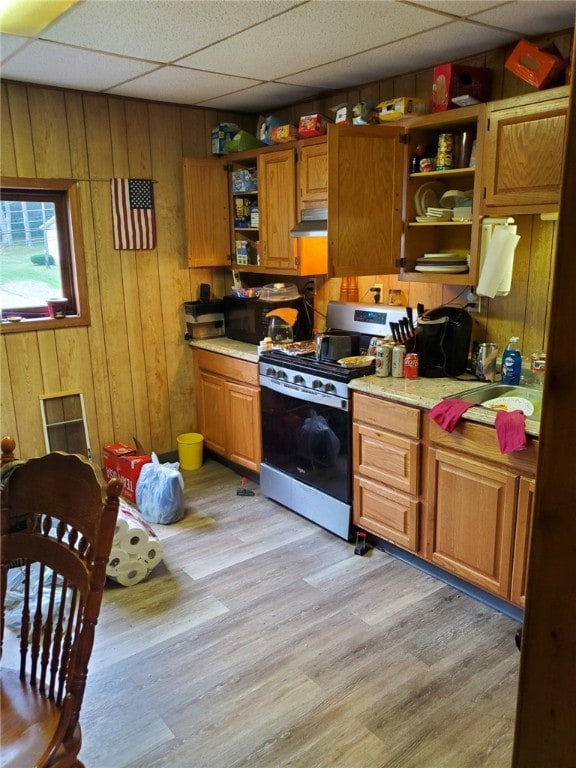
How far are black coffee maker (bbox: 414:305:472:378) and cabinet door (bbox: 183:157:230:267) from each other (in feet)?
5.94

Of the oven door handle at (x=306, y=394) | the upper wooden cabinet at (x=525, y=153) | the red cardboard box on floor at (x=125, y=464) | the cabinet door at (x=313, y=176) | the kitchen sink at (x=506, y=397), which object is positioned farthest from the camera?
the red cardboard box on floor at (x=125, y=464)

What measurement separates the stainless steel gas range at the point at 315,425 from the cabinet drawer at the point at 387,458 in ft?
0.26

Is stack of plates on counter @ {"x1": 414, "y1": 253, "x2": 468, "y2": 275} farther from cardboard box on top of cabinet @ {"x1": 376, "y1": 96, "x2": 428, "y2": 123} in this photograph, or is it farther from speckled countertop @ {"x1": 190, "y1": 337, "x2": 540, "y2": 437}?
cardboard box on top of cabinet @ {"x1": 376, "y1": 96, "x2": 428, "y2": 123}

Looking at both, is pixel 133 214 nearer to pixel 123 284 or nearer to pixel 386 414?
pixel 123 284

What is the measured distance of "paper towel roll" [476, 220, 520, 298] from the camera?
106 inches

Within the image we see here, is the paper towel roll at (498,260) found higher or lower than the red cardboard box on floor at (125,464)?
higher

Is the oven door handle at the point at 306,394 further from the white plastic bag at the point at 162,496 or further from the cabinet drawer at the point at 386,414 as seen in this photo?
Answer: the white plastic bag at the point at 162,496

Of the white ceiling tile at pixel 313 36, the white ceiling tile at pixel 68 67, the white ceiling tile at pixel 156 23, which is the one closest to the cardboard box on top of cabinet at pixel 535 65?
the white ceiling tile at pixel 313 36

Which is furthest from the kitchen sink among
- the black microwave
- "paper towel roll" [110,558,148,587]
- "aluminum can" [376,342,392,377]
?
"paper towel roll" [110,558,148,587]

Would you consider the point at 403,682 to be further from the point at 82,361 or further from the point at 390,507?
the point at 82,361

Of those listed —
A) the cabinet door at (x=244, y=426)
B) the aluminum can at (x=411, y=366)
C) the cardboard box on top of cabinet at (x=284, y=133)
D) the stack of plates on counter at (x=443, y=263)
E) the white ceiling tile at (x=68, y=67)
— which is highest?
the white ceiling tile at (x=68, y=67)

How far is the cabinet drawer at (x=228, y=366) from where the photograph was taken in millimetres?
3822

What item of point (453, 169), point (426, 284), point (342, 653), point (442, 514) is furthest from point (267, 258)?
point (342, 653)

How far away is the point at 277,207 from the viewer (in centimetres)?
376
